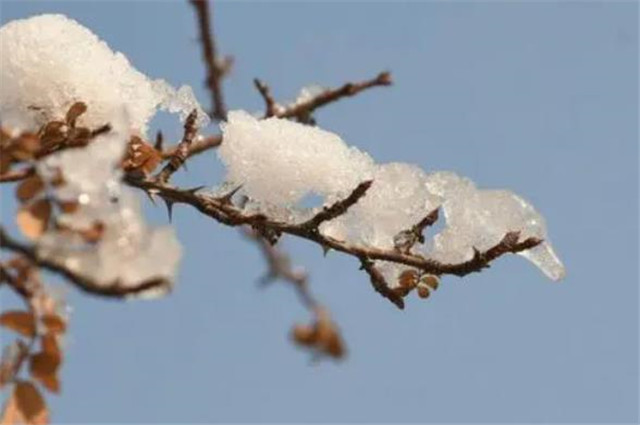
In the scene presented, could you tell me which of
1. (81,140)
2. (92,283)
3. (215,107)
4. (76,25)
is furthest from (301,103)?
(92,283)

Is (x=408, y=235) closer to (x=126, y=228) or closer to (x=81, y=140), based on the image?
(x=81, y=140)

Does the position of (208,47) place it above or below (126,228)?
above

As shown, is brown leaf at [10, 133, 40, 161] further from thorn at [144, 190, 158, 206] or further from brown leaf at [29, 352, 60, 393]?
thorn at [144, 190, 158, 206]

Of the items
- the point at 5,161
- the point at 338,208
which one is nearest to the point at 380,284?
the point at 338,208

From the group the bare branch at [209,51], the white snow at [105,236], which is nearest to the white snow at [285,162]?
the bare branch at [209,51]

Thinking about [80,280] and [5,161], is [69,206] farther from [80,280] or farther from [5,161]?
[5,161]
